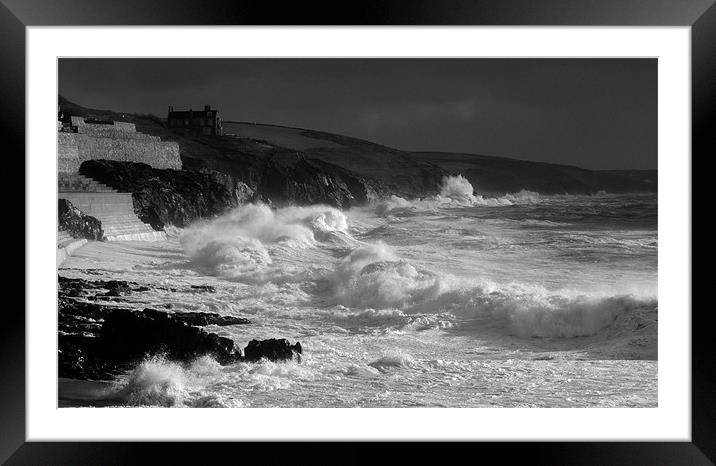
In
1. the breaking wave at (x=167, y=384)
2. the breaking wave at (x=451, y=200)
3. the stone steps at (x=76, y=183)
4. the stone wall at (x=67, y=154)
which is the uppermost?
the stone wall at (x=67, y=154)

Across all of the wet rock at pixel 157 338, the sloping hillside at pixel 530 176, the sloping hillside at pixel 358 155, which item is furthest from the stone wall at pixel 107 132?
the sloping hillside at pixel 530 176

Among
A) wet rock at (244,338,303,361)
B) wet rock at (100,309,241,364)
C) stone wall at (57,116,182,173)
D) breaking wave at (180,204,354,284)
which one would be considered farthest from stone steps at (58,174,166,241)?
wet rock at (244,338,303,361)

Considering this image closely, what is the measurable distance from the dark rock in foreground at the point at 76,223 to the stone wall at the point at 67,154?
0.22 metres

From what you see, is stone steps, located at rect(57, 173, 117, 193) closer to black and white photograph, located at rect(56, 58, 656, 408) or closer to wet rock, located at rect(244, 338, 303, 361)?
black and white photograph, located at rect(56, 58, 656, 408)

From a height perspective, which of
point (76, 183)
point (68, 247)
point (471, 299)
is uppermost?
point (76, 183)

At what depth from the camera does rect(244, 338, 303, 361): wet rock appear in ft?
16.3

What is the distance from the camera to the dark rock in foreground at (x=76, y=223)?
193 inches

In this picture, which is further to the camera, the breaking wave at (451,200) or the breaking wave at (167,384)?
the breaking wave at (451,200)

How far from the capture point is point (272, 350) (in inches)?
197

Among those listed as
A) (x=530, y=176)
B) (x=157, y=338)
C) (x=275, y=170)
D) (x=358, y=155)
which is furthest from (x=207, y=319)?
(x=530, y=176)

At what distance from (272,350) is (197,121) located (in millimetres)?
1649

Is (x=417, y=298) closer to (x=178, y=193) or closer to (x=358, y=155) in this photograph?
(x=358, y=155)

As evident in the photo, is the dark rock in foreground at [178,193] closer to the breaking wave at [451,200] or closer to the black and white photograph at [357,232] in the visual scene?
the black and white photograph at [357,232]
